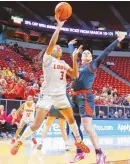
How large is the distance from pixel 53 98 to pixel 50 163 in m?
1.09

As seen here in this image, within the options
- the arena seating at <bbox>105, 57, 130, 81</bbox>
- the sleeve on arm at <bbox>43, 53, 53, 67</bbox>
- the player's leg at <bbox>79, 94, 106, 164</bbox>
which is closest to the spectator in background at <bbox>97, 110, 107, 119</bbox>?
the player's leg at <bbox>79, 94, 106, 164</bbox>

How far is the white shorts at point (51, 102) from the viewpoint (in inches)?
243

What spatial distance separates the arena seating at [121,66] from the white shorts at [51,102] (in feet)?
84.0

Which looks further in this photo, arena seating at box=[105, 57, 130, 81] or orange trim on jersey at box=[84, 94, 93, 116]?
arena seating at box=[105, 57, 130, 81]

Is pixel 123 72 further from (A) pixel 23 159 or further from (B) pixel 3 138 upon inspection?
(A) pixel 23 159

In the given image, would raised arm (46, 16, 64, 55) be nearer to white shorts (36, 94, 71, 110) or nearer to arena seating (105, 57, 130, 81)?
white shorts (36, 94, 71, 110)

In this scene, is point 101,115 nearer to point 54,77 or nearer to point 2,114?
point 2,114

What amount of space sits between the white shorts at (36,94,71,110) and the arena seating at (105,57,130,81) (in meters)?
25.6

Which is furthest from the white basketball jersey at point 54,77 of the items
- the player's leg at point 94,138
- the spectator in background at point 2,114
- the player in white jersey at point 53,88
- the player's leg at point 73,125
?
the spectator in background at point 2,114

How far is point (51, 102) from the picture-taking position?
6.23 m

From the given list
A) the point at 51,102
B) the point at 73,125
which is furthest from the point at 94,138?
the point at 51,102

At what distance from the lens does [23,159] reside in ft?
21.8

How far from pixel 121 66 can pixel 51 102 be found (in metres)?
27.1

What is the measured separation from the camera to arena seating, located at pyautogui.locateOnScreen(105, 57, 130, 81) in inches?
1260
